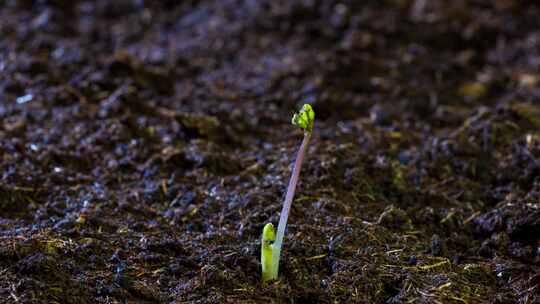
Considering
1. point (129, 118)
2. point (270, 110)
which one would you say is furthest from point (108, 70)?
point (270, 110)

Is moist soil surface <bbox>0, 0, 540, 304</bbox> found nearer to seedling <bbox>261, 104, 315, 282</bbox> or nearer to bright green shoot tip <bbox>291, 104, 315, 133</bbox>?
seedling <bbox>261, 104, 315, 282</bbox>

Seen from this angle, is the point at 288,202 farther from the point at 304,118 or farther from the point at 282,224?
the point at 304,118

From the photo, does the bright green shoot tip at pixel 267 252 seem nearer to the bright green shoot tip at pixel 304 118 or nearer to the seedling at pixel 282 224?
the seedling at pixel 282 224

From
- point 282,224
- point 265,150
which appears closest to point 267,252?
point 282,224

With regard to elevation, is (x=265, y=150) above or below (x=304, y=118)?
below

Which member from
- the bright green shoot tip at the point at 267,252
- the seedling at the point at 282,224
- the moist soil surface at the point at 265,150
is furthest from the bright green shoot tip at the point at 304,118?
the moist soil surface at the point at 265,150
